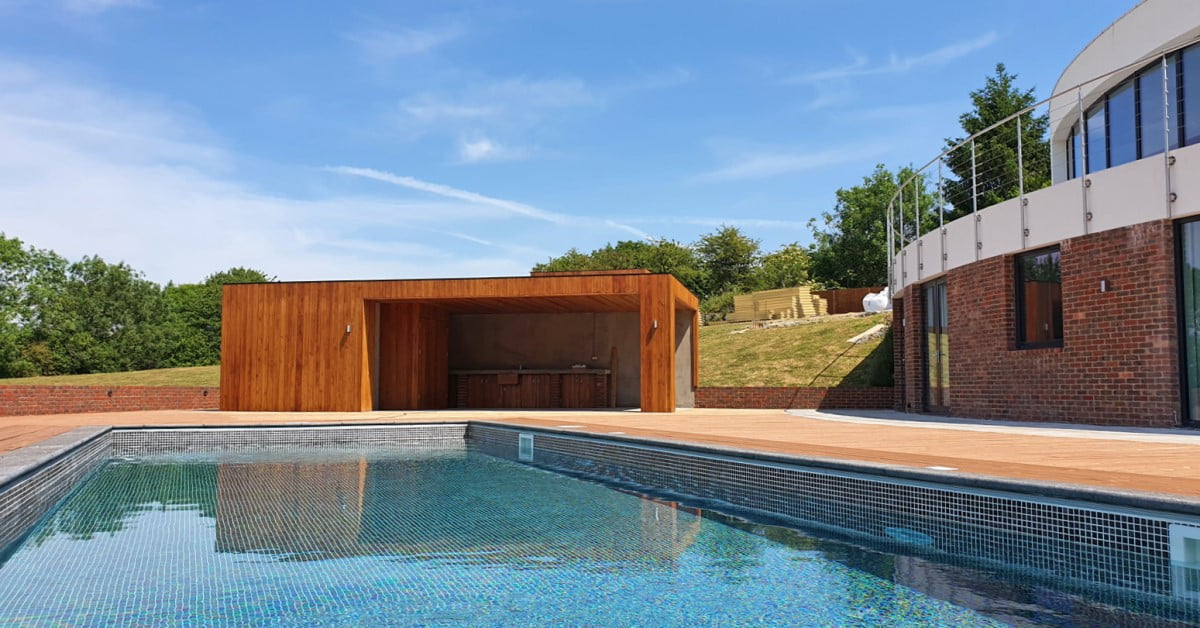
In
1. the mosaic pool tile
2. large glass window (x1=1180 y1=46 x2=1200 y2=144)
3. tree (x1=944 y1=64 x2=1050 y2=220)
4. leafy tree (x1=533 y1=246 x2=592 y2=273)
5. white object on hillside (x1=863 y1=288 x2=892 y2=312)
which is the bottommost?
the mosaic pool tile

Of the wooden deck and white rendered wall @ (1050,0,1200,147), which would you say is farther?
white rendered wall @ (1050,0,1200,147)

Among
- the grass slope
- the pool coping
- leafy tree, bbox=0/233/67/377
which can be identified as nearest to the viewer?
the pool coping

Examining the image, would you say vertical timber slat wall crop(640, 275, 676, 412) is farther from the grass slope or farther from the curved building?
the grass slope

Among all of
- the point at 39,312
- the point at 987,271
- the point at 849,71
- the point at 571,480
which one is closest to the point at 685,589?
the point at 571,480

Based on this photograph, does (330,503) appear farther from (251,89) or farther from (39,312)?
(39,312)

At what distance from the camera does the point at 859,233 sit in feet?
157

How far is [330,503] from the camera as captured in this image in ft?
22.4

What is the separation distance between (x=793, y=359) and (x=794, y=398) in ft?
11.3

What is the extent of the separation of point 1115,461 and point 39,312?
44041mm

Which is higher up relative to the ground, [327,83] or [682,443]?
[327,83]

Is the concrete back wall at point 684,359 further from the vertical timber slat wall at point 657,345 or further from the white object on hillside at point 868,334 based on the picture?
the white object on hillside at point 868,334

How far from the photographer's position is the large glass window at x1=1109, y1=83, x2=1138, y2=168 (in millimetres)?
11734

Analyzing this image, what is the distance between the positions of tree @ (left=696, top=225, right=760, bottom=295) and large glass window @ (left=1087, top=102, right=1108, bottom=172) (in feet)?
118

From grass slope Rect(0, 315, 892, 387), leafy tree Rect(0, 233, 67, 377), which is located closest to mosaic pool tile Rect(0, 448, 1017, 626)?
grass slope Rect(0, 315, 892, 387)
